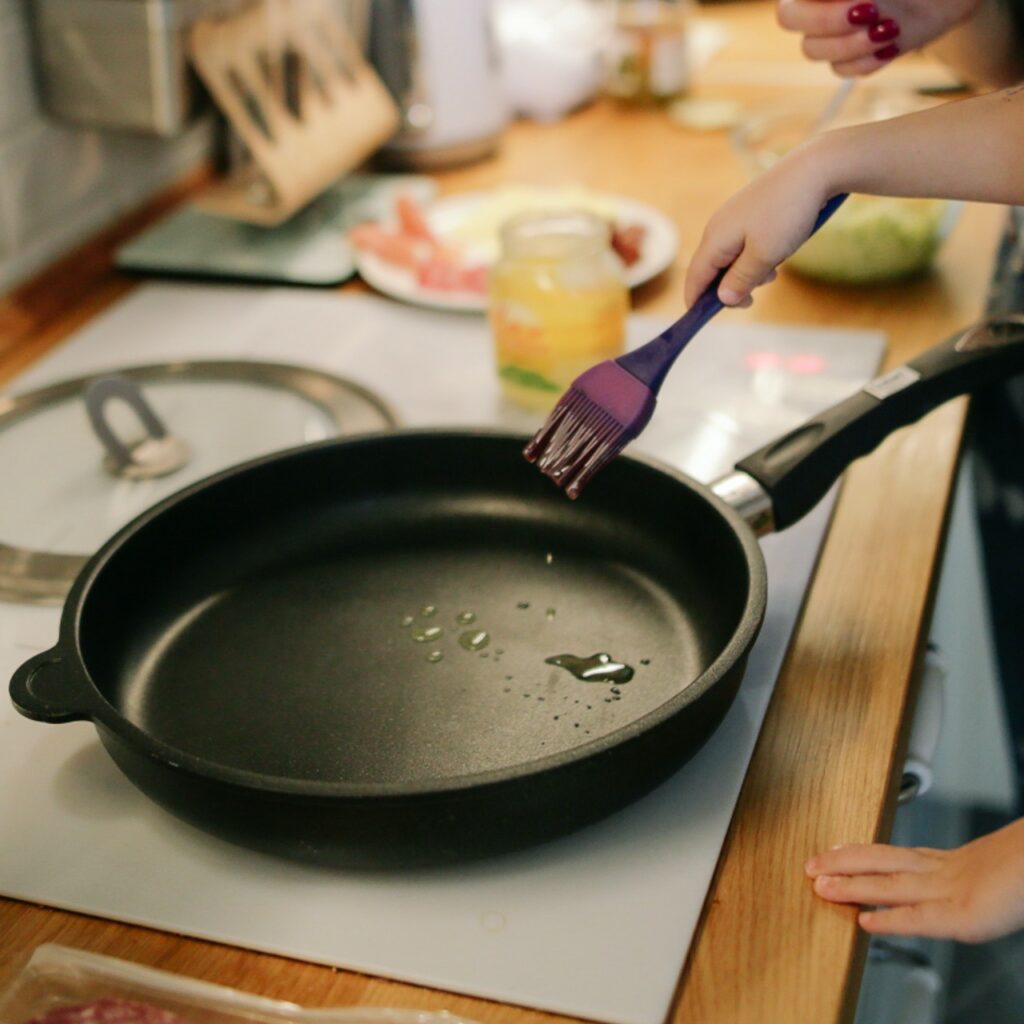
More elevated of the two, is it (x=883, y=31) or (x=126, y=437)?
(x=883, y=31)

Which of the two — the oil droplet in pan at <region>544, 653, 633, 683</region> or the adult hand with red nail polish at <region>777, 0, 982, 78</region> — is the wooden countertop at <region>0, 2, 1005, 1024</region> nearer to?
the oil droplet in pan at <region>544, 653, 633, 683</region>

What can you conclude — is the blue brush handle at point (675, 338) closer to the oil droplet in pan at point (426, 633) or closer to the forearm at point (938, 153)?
the forearm at point (938, 153)

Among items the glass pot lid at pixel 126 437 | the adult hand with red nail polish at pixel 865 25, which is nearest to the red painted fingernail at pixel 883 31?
the adult hand with red nail polish at pixel 865 25

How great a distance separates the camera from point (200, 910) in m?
0.53

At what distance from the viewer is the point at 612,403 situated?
660 mm

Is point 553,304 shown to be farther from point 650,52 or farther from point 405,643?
point 650,52

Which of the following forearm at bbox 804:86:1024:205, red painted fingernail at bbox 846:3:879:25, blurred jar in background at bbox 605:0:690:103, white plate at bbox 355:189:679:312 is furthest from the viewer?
blurred jar in background at bbox 605:0:690:103

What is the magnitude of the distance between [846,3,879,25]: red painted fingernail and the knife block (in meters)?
0.60

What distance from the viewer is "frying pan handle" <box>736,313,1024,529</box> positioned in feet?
2.28

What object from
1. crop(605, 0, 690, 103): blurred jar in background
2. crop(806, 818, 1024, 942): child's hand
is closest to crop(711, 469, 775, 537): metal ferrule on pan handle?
crop(806, 818, 1024, 942): child's hand

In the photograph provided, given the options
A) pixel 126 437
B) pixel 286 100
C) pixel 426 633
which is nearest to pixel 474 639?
pixel 426 633

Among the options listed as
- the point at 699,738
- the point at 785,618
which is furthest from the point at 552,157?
the point at 699,738

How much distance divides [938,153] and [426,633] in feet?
1.22

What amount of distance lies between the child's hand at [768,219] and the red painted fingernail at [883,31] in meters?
0.23
